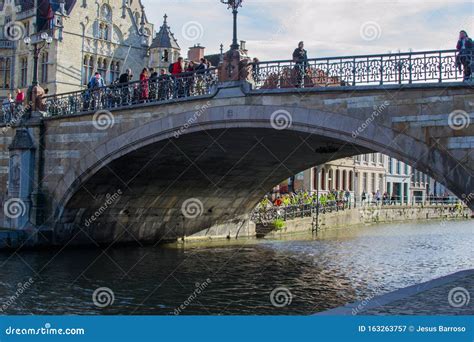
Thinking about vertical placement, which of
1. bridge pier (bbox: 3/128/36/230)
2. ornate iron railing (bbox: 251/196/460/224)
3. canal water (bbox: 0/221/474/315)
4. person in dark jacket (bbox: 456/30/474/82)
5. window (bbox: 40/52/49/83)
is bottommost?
canal water (bbox: 0/221/474/315)

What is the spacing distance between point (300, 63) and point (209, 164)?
8.75m

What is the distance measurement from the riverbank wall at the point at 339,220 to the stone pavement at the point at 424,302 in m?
18.7

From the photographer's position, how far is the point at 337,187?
5431 cm

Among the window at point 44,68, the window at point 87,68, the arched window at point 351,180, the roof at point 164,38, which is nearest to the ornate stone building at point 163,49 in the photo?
the roof at point 164,38

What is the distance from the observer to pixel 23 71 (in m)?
40.8

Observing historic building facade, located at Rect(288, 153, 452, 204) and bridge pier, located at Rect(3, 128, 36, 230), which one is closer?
bridge pier, located at Rect(3, 128, 36, 230)

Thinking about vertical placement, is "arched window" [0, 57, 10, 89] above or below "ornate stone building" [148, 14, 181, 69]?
below

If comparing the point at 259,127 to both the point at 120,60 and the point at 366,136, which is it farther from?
the point at 120,60

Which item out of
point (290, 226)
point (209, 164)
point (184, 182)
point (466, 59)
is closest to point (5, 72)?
point (290, 226)

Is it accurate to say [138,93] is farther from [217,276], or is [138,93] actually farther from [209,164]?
[217,276]

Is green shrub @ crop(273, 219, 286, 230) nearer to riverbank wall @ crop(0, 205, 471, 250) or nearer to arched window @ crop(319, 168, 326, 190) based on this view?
riverbank wall @ crop(0, 205, 471, 250)

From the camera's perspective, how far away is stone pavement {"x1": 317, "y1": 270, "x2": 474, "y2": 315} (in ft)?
31.4

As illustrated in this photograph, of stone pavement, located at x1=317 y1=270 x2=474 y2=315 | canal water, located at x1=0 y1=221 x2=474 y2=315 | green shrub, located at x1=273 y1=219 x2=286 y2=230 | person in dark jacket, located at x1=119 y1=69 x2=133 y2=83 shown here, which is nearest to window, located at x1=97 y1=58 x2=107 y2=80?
green shrub, located at x1=273 y1=219 x2=286 y2=230

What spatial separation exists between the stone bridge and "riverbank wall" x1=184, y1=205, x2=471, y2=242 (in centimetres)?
45
